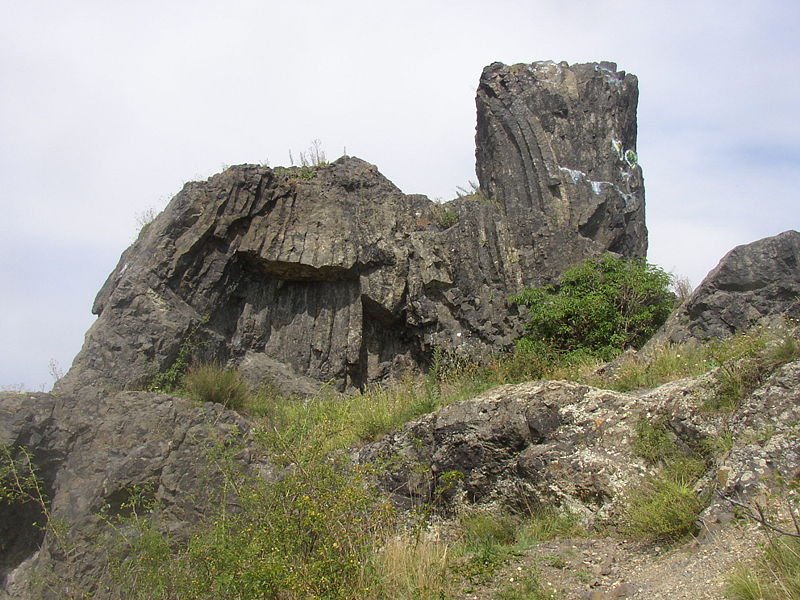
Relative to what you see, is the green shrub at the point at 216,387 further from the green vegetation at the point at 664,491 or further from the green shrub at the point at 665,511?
the green shrub at the point at 665,511

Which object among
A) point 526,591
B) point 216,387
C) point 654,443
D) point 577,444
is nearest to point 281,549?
point 526,591

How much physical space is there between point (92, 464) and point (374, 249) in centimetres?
648

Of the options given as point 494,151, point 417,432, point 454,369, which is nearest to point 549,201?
point 494,151

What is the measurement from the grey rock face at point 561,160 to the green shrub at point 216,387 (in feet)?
18.8

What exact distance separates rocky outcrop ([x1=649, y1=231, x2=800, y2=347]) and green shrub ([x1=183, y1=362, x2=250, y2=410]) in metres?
6.50

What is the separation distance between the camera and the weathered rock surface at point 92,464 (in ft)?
28.8

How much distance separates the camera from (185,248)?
13.4 meters

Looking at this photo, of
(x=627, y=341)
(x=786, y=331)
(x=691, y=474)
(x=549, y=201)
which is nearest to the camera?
(x=691, y=474)

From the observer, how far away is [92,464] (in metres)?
9.71

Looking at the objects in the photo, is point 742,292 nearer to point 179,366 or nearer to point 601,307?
point 601,307

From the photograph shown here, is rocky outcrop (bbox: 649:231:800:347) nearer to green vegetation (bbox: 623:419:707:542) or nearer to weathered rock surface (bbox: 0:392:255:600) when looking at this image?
green vegetation (bbox: 623:419:707:542)

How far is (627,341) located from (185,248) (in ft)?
25.5

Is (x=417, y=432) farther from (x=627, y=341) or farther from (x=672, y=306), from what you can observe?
(x=672, y=306)

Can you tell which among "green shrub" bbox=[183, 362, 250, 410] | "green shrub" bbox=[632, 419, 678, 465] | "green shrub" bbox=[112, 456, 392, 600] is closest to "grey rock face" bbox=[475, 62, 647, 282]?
"green shrub" bbox=[183, 362, 250, 410]
